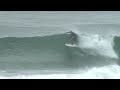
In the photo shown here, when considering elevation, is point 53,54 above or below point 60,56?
above

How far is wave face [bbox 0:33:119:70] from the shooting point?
1275cm

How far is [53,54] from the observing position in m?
14.7

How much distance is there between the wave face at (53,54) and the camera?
41.8ft

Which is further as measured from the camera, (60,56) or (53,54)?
(53,54)

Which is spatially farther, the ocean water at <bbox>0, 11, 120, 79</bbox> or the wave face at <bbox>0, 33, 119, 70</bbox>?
the wave face at <bbox>0, 33, 119, 70</bbox>

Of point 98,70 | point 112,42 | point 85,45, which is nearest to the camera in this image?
point 98,70

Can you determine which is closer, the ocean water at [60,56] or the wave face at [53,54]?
the ocean water at [60,56]
